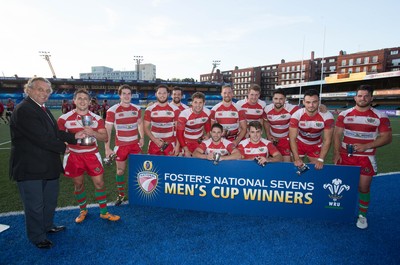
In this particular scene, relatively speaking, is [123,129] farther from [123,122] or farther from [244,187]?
[244,187]

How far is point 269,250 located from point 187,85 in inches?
2426

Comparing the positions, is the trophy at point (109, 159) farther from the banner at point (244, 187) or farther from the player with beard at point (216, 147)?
the player with beard at point (216, 147)

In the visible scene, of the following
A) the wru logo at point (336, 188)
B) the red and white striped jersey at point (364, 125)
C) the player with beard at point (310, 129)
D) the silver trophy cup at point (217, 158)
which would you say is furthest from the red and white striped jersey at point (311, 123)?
the silver trophy cup at point (217, 158)

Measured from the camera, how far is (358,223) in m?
3.85

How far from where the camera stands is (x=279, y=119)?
5305 mm

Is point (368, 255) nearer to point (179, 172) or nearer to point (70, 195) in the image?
point (179, 172)

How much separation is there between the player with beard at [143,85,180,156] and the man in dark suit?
207 centimetres

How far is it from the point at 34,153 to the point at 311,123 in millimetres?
4451

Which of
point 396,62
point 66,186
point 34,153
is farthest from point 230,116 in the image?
point 396,62

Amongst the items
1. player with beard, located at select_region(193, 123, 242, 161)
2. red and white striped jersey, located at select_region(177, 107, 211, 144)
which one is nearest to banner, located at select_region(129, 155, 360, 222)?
player with beard, located at select_region(193, 123, 242, 161)

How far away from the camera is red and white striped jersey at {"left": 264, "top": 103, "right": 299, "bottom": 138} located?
530 cm

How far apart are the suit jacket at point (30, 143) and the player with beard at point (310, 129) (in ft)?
12.0

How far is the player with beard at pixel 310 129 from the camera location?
419 centimetres

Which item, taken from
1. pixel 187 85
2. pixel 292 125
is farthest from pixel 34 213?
pixel 187 85
